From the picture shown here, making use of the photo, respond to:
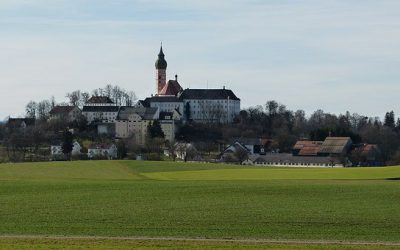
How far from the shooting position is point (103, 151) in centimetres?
13662

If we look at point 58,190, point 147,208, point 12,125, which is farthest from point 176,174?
point 12,125

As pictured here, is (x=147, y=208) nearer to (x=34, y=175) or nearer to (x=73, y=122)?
(x=34, y=175)

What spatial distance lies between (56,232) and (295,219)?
30.7 ft

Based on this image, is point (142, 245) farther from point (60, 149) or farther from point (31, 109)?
point (31, 109)

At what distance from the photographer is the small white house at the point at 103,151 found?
13288cm

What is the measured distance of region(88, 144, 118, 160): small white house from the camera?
13288cm

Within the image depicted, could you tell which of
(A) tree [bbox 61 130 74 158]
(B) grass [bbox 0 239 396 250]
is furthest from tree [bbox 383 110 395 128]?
(B) grass [bbox 0 239 396 250]

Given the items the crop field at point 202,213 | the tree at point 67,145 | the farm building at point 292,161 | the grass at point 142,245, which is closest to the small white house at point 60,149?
the tree at point 67,145

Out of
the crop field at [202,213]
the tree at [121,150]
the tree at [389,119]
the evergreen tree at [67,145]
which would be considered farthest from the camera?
the tree at [389,119]

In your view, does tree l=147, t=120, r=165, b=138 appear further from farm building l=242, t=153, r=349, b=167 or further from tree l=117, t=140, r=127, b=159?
farm building l=242, t=153, r=349, b=167

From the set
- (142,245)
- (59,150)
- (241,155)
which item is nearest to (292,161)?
(241,155)

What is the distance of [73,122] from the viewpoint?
16988 centimetres

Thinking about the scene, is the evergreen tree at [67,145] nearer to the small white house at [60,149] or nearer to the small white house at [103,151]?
the small white house at [60,149]

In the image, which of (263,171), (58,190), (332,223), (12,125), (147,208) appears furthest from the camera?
(12,125)
